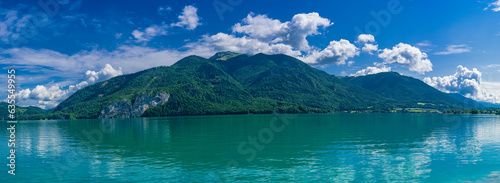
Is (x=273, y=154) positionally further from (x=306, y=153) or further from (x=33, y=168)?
(x=33, y=168)

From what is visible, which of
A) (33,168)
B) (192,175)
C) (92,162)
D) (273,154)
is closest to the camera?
(192,175)

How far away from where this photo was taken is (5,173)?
29.6 metres

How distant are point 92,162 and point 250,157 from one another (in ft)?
67.3

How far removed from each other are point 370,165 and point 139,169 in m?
26.5

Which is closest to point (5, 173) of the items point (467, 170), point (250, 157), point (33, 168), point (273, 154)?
point (33, 168)

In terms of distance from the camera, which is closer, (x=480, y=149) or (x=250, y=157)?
(x=250, y=157)

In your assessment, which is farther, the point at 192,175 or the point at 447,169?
the point at 447,169

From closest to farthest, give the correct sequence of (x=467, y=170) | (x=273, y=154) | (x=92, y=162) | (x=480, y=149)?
(x=467, y=170) < (x=92, y=162) < (x=273, y=154) < (x=480, y=149)

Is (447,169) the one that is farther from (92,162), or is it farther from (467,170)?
(92,162)

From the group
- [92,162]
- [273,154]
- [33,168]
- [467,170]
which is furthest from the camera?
[273,154]

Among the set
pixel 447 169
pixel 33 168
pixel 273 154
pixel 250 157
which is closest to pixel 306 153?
pixel 273 154

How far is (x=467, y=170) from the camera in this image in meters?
29.0

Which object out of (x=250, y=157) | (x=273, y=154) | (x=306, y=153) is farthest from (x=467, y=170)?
(x=250, y=157)

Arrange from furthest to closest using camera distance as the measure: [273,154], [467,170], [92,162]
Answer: [273,154] < [92,162] < [467,170]
